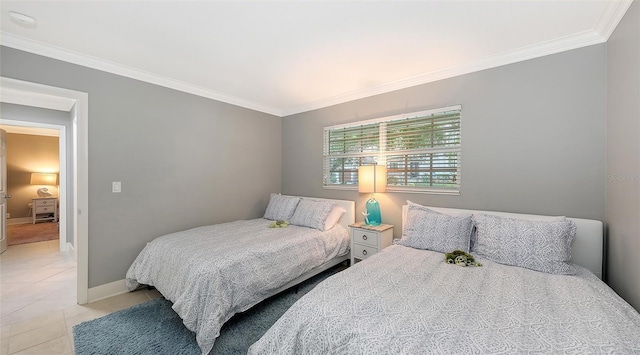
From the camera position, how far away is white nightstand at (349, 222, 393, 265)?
9.36ft

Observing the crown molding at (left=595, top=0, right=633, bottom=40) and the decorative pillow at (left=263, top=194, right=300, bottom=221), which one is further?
the decorative pillow at (left=263, top=194, right=300, bottom=221)

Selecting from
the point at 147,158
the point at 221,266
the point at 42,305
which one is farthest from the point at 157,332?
the point at 147,158

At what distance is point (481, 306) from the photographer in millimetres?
1312

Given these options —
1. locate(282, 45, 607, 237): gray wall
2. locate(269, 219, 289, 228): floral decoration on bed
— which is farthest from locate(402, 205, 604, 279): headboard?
locate(269, 219, 289, 228): floral decoration on bed

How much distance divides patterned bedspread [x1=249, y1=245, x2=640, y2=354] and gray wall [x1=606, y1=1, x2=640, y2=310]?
284 millimetres

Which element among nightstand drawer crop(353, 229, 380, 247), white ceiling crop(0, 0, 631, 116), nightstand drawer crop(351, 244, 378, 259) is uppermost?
white ceiling crop(0, 0, 631, 116)

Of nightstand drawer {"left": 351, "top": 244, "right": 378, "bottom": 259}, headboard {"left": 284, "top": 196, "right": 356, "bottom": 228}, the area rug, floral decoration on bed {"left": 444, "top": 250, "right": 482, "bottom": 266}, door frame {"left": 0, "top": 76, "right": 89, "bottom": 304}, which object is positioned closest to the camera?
floral decoration on bed {"left": 444, "top": 250, "right": 482, "bottom": 266}

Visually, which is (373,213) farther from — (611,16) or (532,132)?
(611,16)

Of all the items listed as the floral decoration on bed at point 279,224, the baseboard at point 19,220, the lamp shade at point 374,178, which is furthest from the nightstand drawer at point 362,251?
the baseboard at point 19,220

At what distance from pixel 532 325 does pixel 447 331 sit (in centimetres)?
42

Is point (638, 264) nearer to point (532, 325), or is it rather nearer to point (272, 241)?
point (532, 325)

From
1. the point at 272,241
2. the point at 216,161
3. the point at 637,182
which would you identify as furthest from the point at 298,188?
the point at 637,182

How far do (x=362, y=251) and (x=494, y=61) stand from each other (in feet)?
7.97

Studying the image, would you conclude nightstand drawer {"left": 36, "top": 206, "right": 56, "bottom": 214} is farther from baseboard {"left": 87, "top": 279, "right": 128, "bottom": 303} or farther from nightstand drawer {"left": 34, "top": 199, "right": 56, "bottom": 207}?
baseboard {"left": 87, "top": 279, "right": 128, "bottom": 303}
